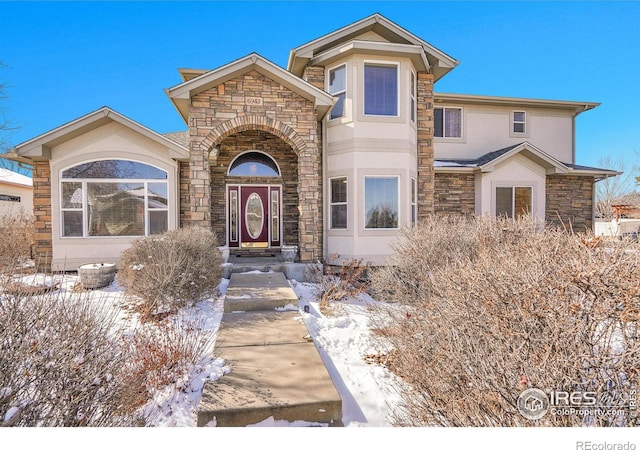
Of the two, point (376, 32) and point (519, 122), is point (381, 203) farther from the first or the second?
point (519, 122)

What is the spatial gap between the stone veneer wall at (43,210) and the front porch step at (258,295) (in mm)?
6179

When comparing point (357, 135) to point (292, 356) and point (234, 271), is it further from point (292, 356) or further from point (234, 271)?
point (292, 356)

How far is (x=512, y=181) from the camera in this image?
1223 cm

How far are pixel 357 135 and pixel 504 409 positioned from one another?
799cm

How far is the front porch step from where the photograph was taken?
18.0 ft

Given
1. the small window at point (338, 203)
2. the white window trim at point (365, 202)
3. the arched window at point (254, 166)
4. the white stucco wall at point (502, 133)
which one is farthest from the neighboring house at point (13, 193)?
the white stucco wall at point (502, 133)

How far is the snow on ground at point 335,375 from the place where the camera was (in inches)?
117

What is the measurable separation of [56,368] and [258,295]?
12.0 ft

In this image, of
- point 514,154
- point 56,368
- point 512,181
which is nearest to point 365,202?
point 512,181

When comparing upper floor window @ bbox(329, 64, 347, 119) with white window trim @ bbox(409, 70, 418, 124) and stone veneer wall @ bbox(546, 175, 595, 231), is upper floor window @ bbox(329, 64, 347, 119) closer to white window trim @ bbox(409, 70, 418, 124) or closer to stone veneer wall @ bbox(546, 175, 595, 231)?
white window trim @ bbox(409, 70, 418, 124)

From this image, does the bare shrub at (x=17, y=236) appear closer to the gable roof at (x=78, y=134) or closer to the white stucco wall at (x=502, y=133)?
the gable roof at (x=78, y=134)

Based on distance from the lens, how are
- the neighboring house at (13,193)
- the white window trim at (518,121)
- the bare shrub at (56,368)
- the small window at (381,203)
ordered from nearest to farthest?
1. the bare shrub at (56,368)
2. the small window at (381,203)
3. the white window trim at (518,121)
4. the neighboring house at (13,193)

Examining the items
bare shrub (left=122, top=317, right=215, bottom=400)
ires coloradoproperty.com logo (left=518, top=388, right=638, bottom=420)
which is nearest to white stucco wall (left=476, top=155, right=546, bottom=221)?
ires coloradoproperty.com logo (left=518, top=388, right=638, bottom=420)

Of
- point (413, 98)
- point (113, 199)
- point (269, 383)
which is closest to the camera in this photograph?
point (269, 383)
